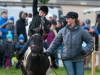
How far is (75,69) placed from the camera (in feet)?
35.9

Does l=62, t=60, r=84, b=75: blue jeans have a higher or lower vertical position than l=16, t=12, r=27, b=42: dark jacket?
higher

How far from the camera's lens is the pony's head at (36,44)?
11.6 metres

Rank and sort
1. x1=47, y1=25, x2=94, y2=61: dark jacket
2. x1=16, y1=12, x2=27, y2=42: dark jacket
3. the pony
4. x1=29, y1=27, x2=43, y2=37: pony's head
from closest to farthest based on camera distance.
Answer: x1=47, y1=25, x2=94, y2=61: dark jacket < the pony < x1=29, y1=27, x2=43, y2=37: pony's head < x1=16, y1=12, x2=27, y2=42: dark jacket

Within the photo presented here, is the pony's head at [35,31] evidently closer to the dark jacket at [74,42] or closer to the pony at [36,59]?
the pony at [36,59]

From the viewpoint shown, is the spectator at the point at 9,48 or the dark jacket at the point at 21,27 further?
the dark jacket at the point at 21,27

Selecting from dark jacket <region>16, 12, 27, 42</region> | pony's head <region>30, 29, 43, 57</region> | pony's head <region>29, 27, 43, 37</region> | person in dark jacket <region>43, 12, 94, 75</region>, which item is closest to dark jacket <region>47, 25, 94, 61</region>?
person in dark jacket <region>43, 12, 94, 75</region>

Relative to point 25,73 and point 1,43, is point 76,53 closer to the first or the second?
point 25,73

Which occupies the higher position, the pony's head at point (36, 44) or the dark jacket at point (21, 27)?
the pony's head at point (36, 44)

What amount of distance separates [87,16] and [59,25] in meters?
12.9

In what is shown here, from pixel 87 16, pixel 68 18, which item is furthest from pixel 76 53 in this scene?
pixel 87 16

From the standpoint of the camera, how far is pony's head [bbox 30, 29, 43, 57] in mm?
11602

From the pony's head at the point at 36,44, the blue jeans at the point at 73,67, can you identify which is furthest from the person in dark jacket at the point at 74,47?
the pony's head at the point at 36,44

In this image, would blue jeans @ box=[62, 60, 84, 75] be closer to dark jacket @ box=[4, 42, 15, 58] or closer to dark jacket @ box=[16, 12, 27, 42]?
dark jacket @ box=[4, 42, 15, 58]

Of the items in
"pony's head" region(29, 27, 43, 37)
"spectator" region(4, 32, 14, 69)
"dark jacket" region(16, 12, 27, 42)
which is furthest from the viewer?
"dark jacket" region(16, 12, 27, 42)
